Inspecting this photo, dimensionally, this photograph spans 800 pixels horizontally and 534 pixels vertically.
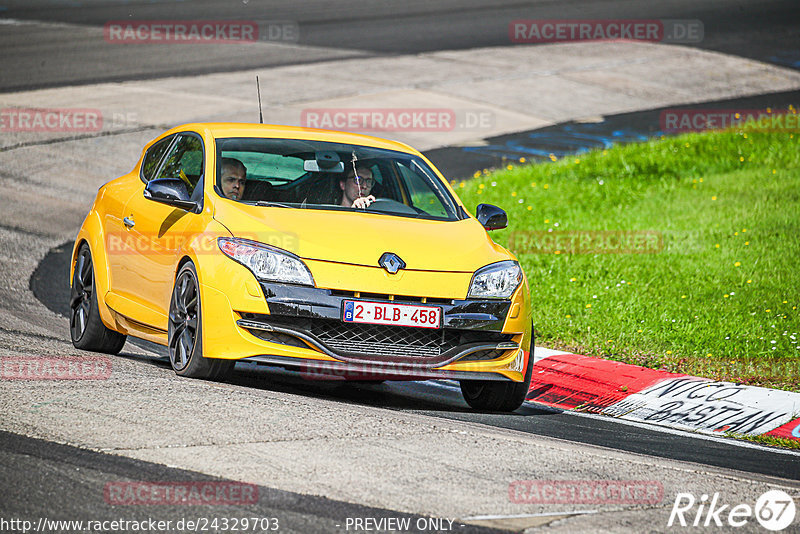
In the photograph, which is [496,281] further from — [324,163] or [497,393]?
[324,163]

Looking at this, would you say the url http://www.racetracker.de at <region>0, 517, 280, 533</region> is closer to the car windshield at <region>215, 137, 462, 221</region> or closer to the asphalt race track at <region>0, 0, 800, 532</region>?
the asphalt race track at <region>0, 0, 800, 532</region>

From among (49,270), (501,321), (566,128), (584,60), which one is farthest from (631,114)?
(501,321)

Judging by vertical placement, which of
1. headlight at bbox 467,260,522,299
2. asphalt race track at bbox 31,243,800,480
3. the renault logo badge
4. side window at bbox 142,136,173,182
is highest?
side window at bbox 142,136,173,182

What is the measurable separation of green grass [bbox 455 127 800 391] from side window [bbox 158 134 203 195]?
3.63 metres

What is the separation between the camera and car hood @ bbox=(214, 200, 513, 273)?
275 inches

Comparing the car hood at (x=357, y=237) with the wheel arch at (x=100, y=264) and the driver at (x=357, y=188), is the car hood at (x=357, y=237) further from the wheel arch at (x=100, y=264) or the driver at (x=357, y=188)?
the wheel arch at (x=100, y=264)

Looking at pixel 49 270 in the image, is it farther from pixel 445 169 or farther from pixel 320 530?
pixel 320 530

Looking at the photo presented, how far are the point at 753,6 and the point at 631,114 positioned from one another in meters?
15.3

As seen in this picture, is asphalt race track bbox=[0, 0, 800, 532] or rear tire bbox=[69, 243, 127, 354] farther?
rear tire bbox=[69, 243, 127, 354]

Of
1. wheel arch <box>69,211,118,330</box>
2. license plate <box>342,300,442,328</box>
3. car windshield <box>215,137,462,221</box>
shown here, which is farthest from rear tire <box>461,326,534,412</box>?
wheel arch <box>69,211,118,330</box>

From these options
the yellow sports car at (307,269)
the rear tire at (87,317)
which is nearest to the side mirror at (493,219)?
the yellow sports car at (307,269)

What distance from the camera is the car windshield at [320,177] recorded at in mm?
7777

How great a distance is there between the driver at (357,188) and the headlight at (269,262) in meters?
1.15

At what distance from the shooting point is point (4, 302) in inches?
415
